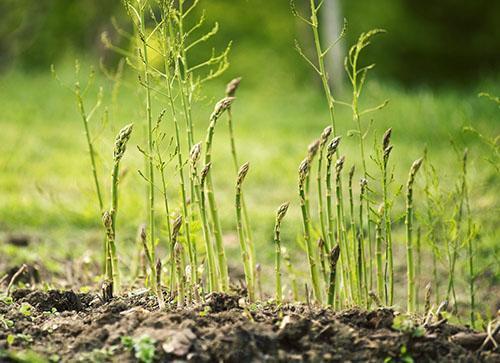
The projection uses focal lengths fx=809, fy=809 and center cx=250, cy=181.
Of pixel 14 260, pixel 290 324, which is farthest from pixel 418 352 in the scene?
pixel 14 260

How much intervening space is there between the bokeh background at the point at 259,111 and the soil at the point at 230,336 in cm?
67

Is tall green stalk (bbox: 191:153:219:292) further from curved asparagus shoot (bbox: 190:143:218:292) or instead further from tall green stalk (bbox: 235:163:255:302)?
tall green stalk (bbox: 235:163:255:302)

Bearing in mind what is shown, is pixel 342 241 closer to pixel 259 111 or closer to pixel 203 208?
pixel 203 208

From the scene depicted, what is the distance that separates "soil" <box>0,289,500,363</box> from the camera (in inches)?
88.8

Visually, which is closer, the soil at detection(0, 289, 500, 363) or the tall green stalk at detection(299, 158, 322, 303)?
the soil at detection(0, 289, 500, 363)

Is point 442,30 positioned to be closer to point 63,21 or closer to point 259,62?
point 259,62

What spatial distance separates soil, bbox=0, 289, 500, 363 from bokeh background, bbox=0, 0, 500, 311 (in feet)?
2.21

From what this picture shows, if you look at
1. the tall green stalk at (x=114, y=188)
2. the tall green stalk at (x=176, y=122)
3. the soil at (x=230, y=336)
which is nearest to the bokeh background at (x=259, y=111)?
the tall green stalk at (x=176, y=122)

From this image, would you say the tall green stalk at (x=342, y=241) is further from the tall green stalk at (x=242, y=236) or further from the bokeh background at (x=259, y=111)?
the bokeh background at (x=259, y=111)

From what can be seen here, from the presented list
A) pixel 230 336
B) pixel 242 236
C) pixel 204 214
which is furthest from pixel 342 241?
pixel 230 336

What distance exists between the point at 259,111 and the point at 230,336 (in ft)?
27.3

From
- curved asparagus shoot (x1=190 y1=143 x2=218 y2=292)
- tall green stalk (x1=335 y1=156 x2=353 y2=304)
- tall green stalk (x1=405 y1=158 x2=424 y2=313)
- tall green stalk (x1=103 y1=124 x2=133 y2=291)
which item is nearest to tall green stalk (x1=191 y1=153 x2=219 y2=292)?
curved asparagus shoot (x1=190 y1=143 x2=218 y2=292)

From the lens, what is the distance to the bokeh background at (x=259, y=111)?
5465 millimetres

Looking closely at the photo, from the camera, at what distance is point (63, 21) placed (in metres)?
16.2
